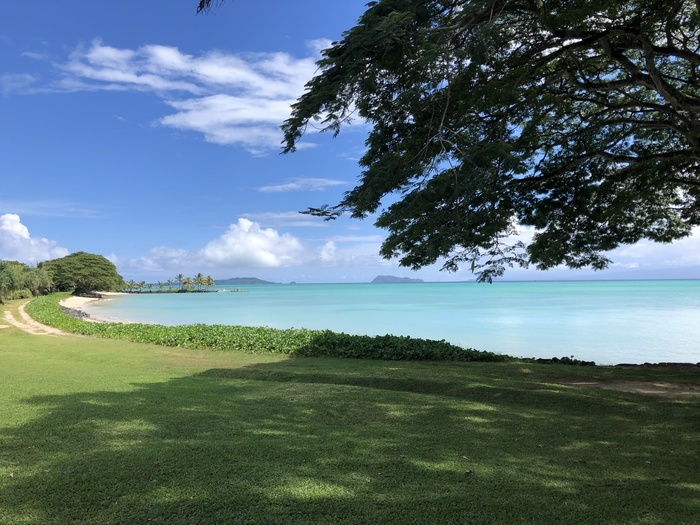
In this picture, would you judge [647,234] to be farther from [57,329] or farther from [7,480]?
[57,329]

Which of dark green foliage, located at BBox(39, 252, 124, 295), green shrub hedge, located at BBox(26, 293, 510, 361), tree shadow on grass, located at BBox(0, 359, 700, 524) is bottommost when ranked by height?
green shrub hedge, located at BBox(26, 293, 510, 361)

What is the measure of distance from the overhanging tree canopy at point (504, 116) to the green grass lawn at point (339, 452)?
255cm

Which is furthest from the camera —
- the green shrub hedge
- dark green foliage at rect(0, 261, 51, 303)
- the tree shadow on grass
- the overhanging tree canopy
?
dark green foliage at rect(0, 261, 51, 303)

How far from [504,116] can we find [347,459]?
5465 mm

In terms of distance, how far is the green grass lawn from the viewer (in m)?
3.53

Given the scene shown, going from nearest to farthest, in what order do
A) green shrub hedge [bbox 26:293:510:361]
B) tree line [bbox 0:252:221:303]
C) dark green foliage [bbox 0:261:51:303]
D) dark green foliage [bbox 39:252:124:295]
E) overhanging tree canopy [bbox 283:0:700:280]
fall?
1. overhanging tree canopy [bbox 283:0:700:280]
2. green shrub hedge [bbox 26:293:510:361]
3. dark green foliage [bbox 0:261:51:303]
4. tree line [bbox 0:252:221:303]
5. dark green foliage [bbox 39:252:124:295]

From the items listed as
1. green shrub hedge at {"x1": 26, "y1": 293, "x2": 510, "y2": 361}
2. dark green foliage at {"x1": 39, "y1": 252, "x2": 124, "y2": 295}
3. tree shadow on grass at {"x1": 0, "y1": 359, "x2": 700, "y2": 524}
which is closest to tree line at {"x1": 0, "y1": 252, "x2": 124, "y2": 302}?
dark green foliage at {"x1": 39, "y1": 252, "x2": 124, "y2": 295}

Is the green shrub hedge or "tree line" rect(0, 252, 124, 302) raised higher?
"tree line" rect(0, 252, 124, 302)

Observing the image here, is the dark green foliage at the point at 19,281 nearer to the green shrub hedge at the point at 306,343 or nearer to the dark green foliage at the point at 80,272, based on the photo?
the dark green foliage at the point at 80,272

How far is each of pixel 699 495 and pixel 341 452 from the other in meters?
3.25

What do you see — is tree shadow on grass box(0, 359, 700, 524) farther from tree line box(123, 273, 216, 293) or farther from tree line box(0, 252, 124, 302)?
tree line box(123, 273, 216, 293)

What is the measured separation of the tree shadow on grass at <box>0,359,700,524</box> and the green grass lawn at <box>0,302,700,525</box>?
2cm

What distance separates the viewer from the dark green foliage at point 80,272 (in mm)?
84938

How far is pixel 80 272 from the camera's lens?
86.6 metres
